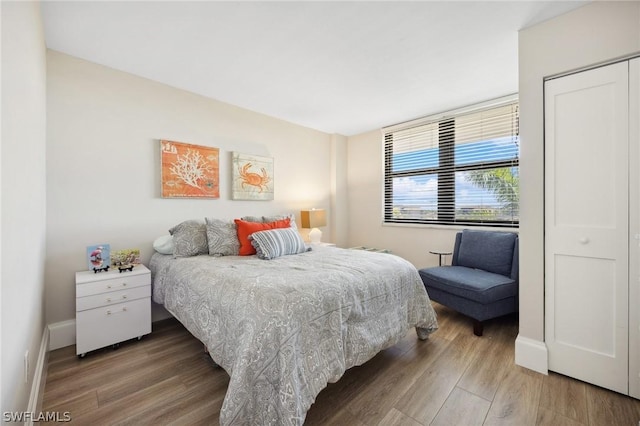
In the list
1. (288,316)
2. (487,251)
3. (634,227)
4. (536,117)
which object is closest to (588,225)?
(634,227)

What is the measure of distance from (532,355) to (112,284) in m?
3.27

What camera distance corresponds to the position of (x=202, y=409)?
61.3 inches

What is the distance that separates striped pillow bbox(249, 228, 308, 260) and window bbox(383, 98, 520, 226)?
211cm

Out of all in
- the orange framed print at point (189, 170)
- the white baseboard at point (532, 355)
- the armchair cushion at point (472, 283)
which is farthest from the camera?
the orange framed print at point (189, 170)

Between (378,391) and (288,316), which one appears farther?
(378,391)

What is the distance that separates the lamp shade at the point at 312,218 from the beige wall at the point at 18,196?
2772 mm

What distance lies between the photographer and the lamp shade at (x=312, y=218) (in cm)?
391

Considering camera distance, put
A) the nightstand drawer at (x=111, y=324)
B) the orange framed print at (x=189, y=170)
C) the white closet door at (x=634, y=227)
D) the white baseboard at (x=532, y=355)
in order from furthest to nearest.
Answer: the orange framed print at (x=189, y=170)
the nightstand drawer at (x=111, y=324)
the white baseboard at (x=532, y=355)
the white closet door at (x=634, y=227)

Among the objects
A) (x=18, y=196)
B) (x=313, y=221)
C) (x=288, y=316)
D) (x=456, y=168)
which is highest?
(x=456, y=168)

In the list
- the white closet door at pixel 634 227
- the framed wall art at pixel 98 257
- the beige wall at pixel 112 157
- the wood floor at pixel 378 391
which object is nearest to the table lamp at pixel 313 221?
the beige wall at pixel 112 157

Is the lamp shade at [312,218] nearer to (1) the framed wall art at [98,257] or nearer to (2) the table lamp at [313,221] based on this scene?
(2) the table lamp at [313,221]

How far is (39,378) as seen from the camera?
5.55 ft

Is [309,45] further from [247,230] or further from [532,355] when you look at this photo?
[532,355]

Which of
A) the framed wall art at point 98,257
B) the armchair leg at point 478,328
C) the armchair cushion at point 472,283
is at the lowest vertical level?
the armchair leg at point 478,328
